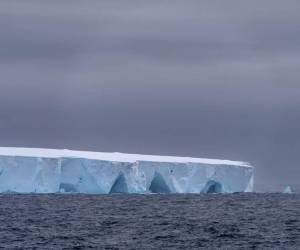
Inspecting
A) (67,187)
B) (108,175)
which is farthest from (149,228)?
(67,187)

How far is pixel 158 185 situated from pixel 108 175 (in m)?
5.49

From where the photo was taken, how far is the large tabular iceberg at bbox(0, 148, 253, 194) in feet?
120

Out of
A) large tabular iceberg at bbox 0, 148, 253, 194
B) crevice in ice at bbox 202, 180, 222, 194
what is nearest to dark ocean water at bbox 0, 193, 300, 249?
crevice in ice at bbox 202, 180, 222, 194

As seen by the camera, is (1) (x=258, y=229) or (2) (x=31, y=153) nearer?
(1) (x=258, y=229)

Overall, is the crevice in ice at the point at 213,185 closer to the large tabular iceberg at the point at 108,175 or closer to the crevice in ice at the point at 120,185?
the large tabular iceberg at the point at 108,175

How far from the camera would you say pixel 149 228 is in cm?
2906

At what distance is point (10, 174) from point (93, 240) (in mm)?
12565

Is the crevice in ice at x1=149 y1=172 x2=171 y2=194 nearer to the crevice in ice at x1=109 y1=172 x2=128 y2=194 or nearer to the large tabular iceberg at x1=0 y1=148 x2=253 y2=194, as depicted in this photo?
the large tabular iceberg at x1=0 y1=148 x2=253 y2=194

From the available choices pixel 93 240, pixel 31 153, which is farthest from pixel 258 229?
pixel 31 153

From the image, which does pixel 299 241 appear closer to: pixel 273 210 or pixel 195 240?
pixel 195 240

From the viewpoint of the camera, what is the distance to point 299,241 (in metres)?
23.9

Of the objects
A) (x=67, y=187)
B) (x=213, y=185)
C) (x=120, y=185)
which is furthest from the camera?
(x=213, y=185)

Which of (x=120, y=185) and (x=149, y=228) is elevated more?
(x=120, y=185)

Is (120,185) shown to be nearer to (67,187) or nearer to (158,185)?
(67,187)
